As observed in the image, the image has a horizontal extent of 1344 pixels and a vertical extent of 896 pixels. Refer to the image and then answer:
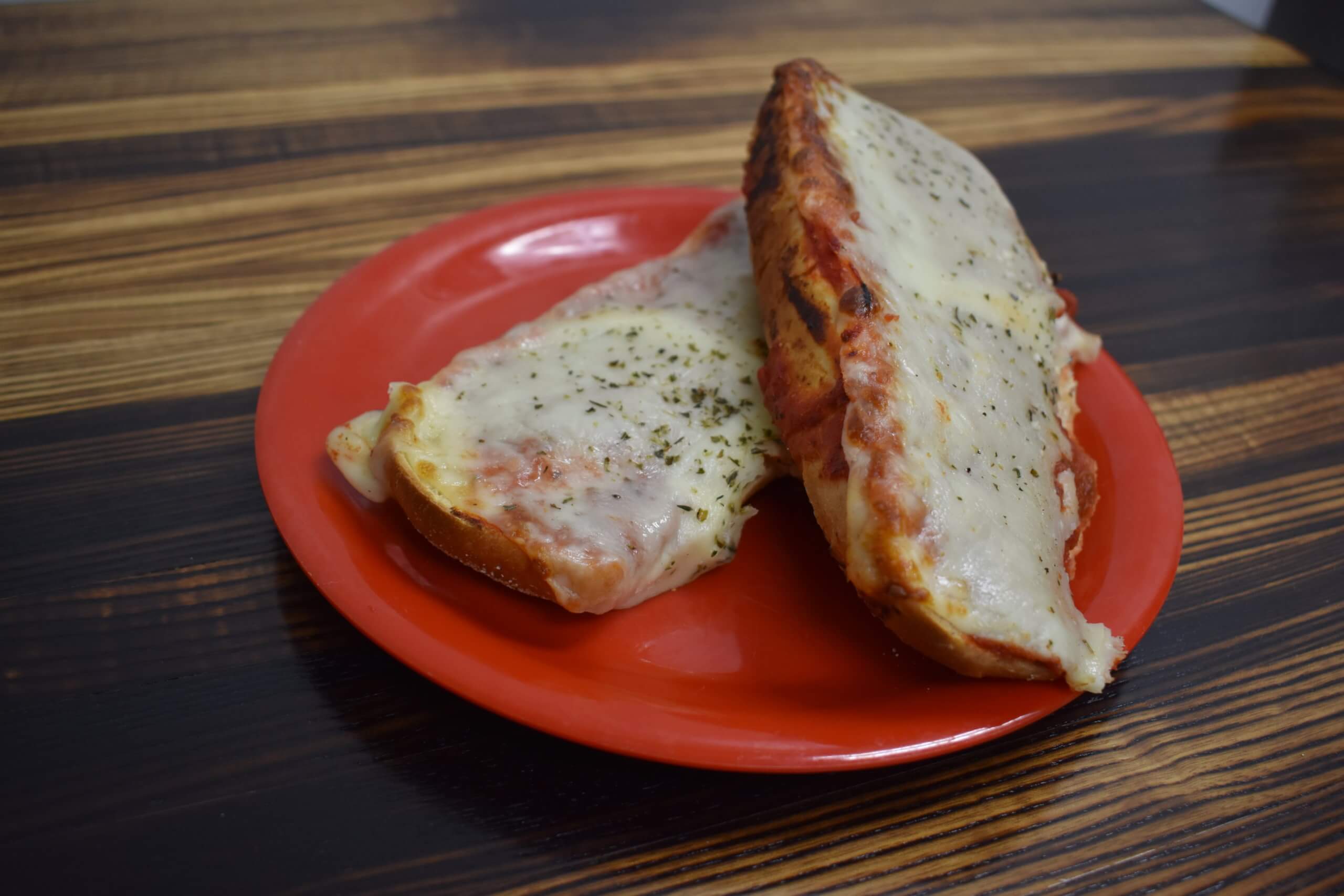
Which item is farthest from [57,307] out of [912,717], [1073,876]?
[1073,876]

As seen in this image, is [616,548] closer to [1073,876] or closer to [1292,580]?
[1073,876]

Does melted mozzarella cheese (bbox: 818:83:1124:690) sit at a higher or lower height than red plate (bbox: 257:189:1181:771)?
higher

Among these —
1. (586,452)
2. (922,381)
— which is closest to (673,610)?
(586,452)

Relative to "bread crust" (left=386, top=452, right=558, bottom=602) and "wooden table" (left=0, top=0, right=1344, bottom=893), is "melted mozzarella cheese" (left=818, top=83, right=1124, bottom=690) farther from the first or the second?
"bread crust" (left=386, top=452, right=558, bottom=602)

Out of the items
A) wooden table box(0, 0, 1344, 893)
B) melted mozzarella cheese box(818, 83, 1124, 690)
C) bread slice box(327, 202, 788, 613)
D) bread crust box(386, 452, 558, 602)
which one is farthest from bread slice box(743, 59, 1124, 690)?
bread crust box(386, 452, 558, 602)

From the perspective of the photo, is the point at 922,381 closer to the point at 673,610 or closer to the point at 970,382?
the point at 970,382

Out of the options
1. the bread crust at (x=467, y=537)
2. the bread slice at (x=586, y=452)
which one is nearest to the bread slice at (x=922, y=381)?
the bread slice at (x=586, y=452)
